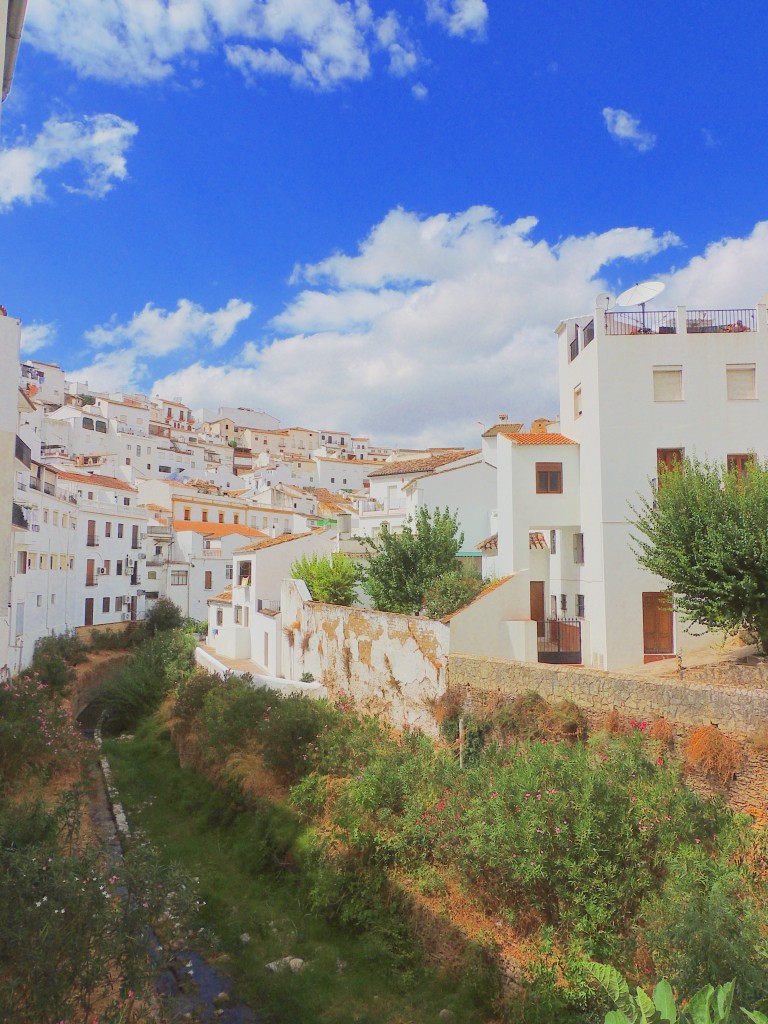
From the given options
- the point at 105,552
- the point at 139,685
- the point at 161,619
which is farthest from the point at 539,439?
the point at 105,552

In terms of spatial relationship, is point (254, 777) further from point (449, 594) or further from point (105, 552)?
point (105, 552)

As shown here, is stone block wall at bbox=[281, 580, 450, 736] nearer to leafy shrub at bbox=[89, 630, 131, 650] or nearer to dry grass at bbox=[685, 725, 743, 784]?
dry grass at bbox=[685, 725, 743, 784]

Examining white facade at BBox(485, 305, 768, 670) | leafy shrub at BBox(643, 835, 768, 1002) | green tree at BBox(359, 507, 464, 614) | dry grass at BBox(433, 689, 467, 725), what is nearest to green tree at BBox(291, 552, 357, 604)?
green tree at BBox(359, 507, 464, 614)

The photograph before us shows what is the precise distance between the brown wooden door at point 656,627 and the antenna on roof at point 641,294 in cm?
759

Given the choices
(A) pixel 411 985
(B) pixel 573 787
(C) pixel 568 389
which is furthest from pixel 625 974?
(C) pixel 568 389

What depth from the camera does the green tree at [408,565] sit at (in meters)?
20.9

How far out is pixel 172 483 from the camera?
50.6 meters

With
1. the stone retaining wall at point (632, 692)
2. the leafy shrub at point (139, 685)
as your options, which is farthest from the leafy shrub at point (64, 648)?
the stone retaining wall at point (632, 692)

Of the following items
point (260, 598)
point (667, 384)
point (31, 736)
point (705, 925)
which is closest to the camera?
point (705, 925)

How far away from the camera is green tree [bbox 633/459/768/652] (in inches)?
500

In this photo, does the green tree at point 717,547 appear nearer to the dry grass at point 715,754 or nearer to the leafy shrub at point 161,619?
the dry grass at point 715,754

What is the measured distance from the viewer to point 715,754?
1097 centimetres

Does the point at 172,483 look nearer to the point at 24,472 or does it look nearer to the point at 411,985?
the point at 24,472

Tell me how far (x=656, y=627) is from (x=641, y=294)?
884cm
